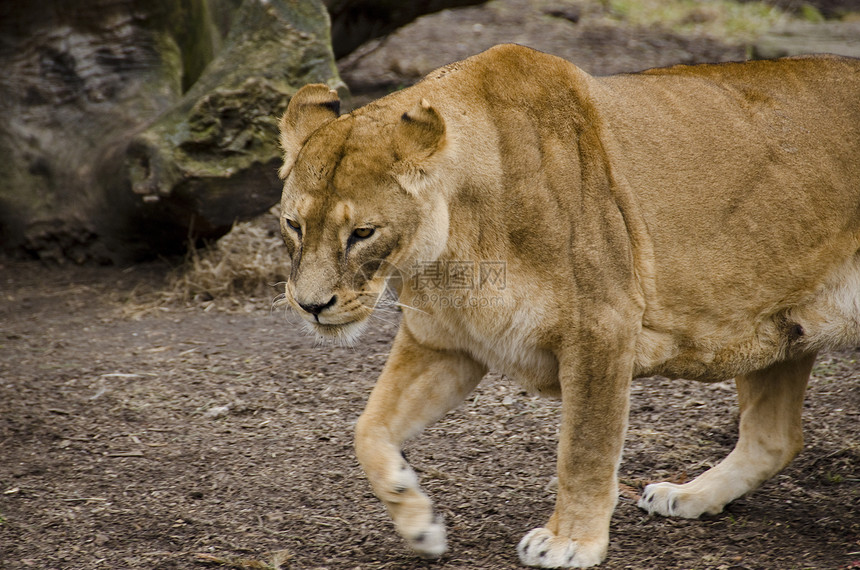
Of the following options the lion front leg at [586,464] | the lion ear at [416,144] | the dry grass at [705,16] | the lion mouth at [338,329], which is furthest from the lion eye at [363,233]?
the dry grass at [705,16]

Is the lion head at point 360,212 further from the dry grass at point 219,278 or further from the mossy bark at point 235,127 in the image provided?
the dry grass at point 219,278

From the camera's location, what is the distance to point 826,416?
4492 mm

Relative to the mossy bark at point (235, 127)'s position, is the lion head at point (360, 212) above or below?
above

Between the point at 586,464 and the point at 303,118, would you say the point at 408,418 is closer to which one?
the point at 586,464

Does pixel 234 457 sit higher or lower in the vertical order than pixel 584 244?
lower

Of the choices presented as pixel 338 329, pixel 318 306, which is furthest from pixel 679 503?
pixel 318 306

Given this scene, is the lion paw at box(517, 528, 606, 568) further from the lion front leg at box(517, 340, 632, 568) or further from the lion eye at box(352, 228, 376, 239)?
the lion eye at box(352, 228, 376, 239)

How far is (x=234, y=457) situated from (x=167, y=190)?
2263 mm

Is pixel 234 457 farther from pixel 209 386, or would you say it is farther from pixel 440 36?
pixel 440 36

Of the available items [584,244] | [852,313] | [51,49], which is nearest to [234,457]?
[584,244]

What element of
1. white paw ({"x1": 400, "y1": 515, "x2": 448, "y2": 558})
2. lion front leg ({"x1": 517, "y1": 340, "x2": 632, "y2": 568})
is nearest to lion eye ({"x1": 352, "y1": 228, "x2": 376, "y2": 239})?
lion front leg ({"x1": 517, "y1": 340, "x2": 632, "y2": 568})

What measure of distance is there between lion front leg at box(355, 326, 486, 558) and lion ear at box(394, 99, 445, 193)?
2.38ft

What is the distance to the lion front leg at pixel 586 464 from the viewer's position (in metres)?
3.20

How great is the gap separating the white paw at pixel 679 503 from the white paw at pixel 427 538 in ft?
3.17
